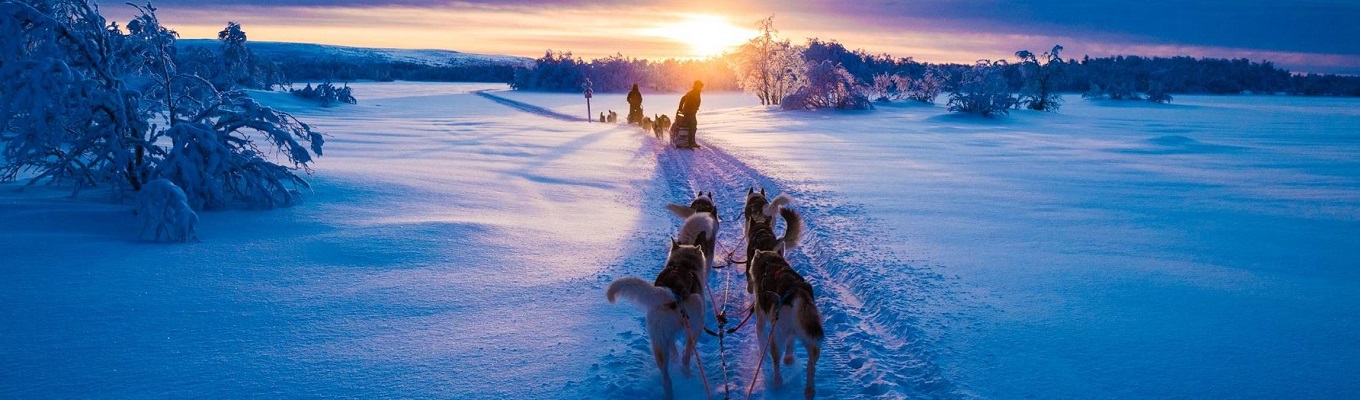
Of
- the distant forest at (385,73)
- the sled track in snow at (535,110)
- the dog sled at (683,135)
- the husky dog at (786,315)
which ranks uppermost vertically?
the distant forest at (385,73)

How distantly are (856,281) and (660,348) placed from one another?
92.9 inches

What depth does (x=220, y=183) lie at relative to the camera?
6.87m

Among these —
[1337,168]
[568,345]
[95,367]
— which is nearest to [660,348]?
[568,345]

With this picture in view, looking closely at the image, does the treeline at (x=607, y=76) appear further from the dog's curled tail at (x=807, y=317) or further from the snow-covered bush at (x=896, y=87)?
the dog's curled tail at (x=807, y=317)

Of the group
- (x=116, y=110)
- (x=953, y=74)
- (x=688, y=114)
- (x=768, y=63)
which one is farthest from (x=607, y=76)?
(x=116, y=110)

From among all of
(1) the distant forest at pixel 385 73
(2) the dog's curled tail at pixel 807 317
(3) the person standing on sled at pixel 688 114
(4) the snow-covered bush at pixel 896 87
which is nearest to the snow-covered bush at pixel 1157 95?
(4) the snow-covered bush at pixel 896 87

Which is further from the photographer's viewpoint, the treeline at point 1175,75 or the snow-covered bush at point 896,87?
the treeline at point 1175,75

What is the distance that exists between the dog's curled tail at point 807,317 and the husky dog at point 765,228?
2.77 feet

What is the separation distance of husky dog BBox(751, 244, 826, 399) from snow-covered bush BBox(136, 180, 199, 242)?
487 centimetres

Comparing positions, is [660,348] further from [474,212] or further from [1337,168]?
[1337,168]

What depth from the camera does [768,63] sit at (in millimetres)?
36000

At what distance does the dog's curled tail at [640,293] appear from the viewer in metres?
3.24

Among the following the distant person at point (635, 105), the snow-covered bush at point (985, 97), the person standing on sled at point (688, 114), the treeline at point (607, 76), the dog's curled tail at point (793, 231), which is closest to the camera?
the dog's curled tail at point (793, 231)

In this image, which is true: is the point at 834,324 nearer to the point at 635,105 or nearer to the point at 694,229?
the point at 694,229
